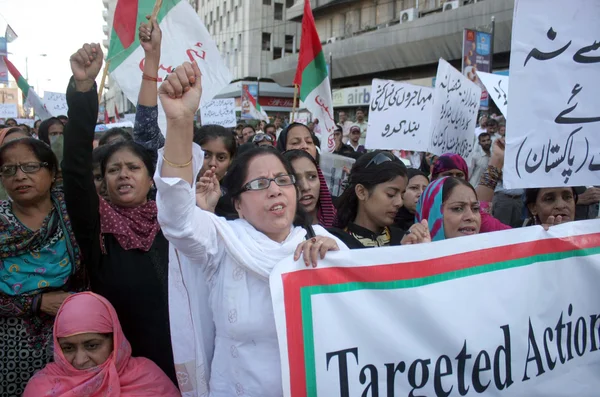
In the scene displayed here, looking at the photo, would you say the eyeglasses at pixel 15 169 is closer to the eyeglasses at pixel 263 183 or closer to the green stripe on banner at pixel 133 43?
the eyeglasses at pixel 263 183

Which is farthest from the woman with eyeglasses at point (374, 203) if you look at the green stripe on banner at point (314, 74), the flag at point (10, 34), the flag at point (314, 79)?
the flag at point (10, 34)

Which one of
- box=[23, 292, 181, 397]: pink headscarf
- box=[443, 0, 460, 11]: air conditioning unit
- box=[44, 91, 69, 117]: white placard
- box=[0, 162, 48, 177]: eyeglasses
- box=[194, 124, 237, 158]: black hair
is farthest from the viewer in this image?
box=[443, 0, 460, 11]: air conditioning unit

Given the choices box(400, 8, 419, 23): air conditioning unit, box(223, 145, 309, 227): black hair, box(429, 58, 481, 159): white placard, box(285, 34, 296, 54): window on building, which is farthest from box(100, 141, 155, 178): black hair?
box(285, 34, 296, 54): window on building

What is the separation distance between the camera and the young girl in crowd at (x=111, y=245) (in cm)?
222

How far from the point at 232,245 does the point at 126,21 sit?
3.17 metres

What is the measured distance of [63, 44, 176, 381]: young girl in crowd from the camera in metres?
2.22

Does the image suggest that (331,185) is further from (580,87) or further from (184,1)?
(580,87)

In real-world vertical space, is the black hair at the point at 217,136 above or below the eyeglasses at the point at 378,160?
above

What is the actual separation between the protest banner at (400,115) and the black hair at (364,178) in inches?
121

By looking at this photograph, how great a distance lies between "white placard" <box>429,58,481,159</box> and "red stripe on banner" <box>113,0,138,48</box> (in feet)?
8.47

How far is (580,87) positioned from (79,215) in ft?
7.43

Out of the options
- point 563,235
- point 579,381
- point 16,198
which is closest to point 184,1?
point 16,198

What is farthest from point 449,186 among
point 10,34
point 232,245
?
point 10,34

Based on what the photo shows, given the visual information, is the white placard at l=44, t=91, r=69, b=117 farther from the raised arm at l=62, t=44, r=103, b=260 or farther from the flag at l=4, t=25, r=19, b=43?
the raised arm at l=62, t=44, r=103, b=260
